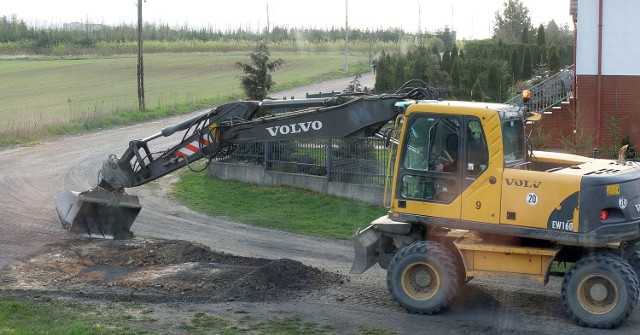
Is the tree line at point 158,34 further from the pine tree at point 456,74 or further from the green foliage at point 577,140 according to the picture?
the green foliage at point 577,140

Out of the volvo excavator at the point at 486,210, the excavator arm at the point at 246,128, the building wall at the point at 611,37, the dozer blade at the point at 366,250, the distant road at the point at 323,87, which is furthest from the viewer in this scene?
the distant road at the point at 323,87

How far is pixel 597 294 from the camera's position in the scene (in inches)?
460

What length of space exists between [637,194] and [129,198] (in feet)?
29.8

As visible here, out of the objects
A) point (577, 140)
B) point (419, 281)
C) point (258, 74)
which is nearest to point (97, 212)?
point (419, 281)

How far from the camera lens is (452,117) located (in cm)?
1211

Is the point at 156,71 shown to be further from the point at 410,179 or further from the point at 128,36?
the point at 410,179

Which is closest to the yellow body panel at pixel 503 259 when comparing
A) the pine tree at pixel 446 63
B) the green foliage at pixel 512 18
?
the pine tree at pixel 446 63

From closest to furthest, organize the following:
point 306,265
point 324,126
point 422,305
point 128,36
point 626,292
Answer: point 626,292, point 422,305, point 324,126, point 306,265, point 128,36

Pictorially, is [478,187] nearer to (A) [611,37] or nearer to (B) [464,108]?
(B) [464,108]

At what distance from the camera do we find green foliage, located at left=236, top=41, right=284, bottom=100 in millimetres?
29344

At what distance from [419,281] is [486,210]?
139 cm

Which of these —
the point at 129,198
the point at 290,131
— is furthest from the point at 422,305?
the point at 129,198

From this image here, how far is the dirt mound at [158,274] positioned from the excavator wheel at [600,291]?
3781 millimetres

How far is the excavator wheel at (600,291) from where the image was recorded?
11.5m
